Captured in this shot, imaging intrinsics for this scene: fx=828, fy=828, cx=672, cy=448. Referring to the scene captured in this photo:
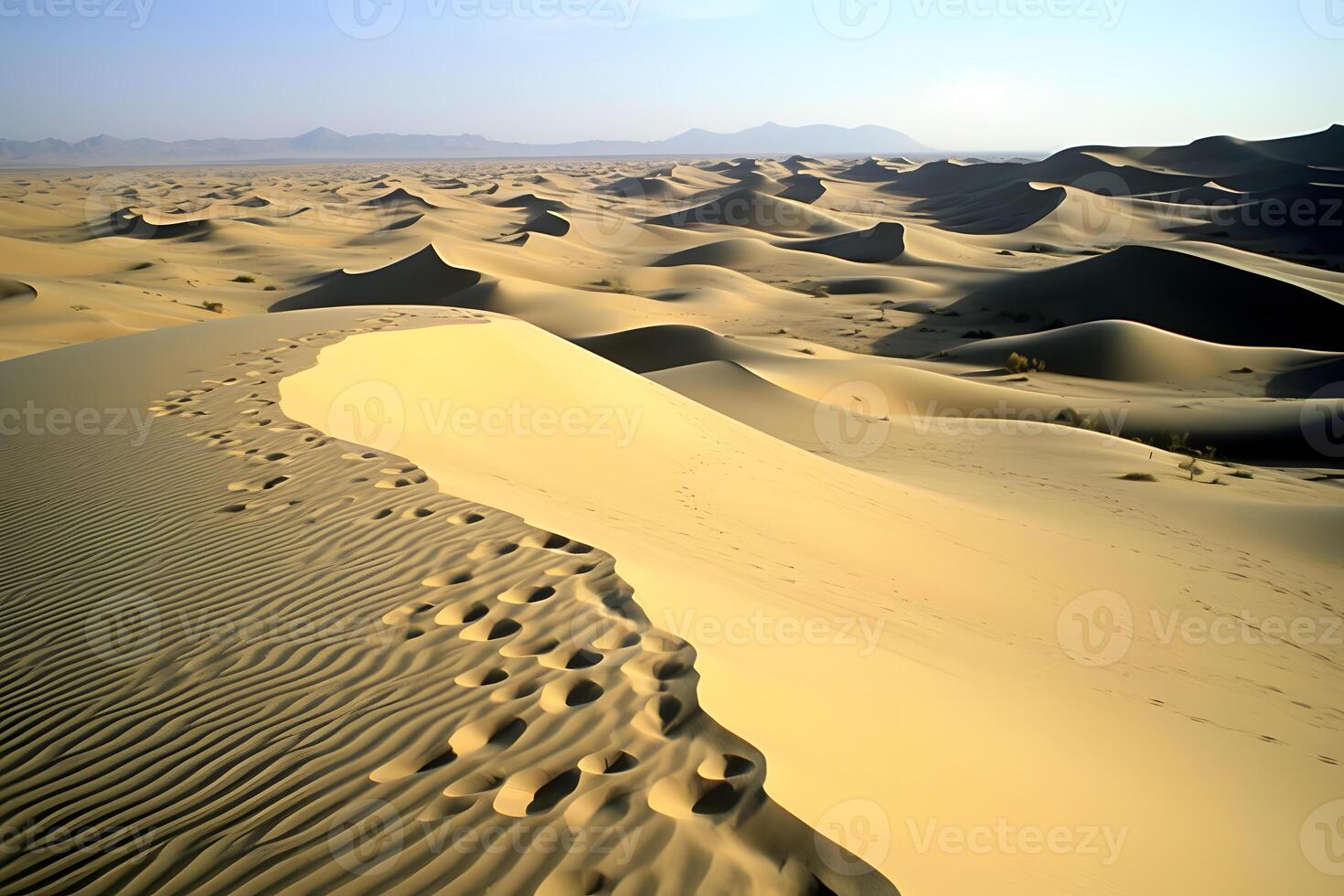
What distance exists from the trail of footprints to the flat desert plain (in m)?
0.02

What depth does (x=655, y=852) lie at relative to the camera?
2477 mm

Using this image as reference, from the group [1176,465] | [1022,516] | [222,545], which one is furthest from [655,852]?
[1176,465]

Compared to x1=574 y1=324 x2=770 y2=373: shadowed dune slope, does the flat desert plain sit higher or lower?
higher

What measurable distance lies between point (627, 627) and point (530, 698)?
26.5 inches

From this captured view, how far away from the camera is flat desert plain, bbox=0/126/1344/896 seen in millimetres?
2701

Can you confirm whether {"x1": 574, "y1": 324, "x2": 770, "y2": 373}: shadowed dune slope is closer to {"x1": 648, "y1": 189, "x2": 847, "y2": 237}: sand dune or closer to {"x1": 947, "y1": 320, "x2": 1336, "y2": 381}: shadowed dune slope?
{"x1": 947, "y1": 320, "x2": 1336, "y2": 381}: shadowed dune slope

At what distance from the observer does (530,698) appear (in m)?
3.25

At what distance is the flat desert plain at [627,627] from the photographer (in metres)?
2.70

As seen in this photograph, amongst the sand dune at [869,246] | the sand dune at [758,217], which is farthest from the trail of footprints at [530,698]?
the sand dune at [758,217]

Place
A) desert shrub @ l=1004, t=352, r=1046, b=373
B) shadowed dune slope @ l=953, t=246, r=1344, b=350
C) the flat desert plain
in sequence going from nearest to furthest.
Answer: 1. the flat desert plain
2. desert shrub @ l=1004, t=352, r=1046, b=373
3. shadowed dune slope @ l=953, t=246, r=1344, b=350

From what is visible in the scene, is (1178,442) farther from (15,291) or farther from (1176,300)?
(15,291)

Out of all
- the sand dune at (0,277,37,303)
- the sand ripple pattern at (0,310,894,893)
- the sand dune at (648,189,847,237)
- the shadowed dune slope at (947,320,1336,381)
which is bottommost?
the sand dune at (648,189,847,237)

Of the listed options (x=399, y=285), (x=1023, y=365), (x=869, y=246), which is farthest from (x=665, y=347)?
(x=869, y=246)

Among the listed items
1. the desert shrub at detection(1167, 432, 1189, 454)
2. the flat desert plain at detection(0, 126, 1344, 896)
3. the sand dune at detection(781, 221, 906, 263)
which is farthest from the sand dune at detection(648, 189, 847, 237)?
the flat desert plain at detection(0, 126, 1344, 896)
